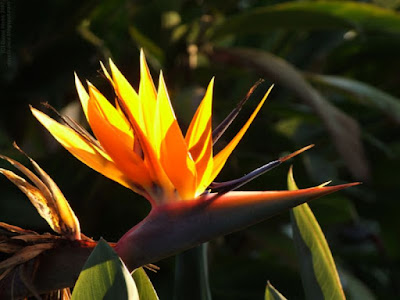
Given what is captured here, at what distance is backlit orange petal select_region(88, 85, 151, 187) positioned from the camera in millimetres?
475

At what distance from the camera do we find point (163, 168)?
48cm

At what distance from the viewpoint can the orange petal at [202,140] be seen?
49 centimetres

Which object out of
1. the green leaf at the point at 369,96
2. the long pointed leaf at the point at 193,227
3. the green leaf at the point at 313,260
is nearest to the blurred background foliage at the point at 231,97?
the green leaf at the point at 369,96

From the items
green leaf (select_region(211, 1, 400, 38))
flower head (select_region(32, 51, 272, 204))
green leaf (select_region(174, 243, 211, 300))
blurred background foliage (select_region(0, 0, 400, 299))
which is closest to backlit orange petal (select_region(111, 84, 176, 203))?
flower head (select_region(32, 51, 272, 204))

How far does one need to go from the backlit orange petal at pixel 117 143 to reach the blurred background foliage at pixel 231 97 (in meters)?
0.77

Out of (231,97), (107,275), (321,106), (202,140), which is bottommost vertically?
(107,275)

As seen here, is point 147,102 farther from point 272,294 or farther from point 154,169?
point 272,294

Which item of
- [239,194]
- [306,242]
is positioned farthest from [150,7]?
[239,194]

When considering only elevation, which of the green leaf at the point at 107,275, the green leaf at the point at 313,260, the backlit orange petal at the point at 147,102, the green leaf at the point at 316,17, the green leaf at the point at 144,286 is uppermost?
the green leaf at the point at 316,17

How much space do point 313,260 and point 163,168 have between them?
175mm

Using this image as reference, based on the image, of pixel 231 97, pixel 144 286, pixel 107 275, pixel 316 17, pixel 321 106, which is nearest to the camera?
pixel 107 275

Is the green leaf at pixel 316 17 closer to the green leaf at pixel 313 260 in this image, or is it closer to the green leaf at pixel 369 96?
the green leaf at pixel 369 96

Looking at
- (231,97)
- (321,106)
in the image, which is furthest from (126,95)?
(231,97)

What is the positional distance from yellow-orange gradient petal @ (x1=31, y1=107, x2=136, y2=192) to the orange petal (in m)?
0.05
